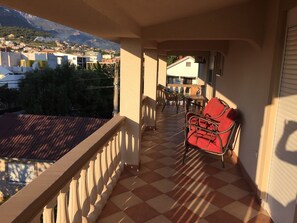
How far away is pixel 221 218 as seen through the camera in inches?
102

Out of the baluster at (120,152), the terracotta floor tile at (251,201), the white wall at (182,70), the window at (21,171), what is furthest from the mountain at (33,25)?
the terracotta floor tile at (251,201)

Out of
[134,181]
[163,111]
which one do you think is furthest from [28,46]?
[134,181]

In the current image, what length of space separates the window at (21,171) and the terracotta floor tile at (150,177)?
1155 cm

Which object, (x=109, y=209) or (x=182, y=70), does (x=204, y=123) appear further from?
(x=182, y=70)

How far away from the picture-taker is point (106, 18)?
6.37 feet

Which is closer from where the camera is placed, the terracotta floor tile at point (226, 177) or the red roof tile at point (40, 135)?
the terracotta floor tile at point (226, 177)

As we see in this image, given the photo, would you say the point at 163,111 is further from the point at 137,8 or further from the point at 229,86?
the point at 137,8

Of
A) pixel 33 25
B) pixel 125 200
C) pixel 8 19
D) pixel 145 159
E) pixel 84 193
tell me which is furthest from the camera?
pixel 33 25

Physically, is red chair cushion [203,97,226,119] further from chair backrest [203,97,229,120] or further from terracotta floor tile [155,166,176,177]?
terracotta floor tile [155,166,176,177]

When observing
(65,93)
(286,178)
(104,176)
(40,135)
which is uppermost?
(286,178)

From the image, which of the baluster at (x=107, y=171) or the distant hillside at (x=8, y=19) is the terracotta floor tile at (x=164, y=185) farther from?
the distant hillside at (x=8, y=19)

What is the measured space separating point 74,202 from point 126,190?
1.12m

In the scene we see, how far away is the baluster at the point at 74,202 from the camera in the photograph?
6.51ft

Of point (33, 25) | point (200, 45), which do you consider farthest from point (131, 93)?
point (33, 25)
